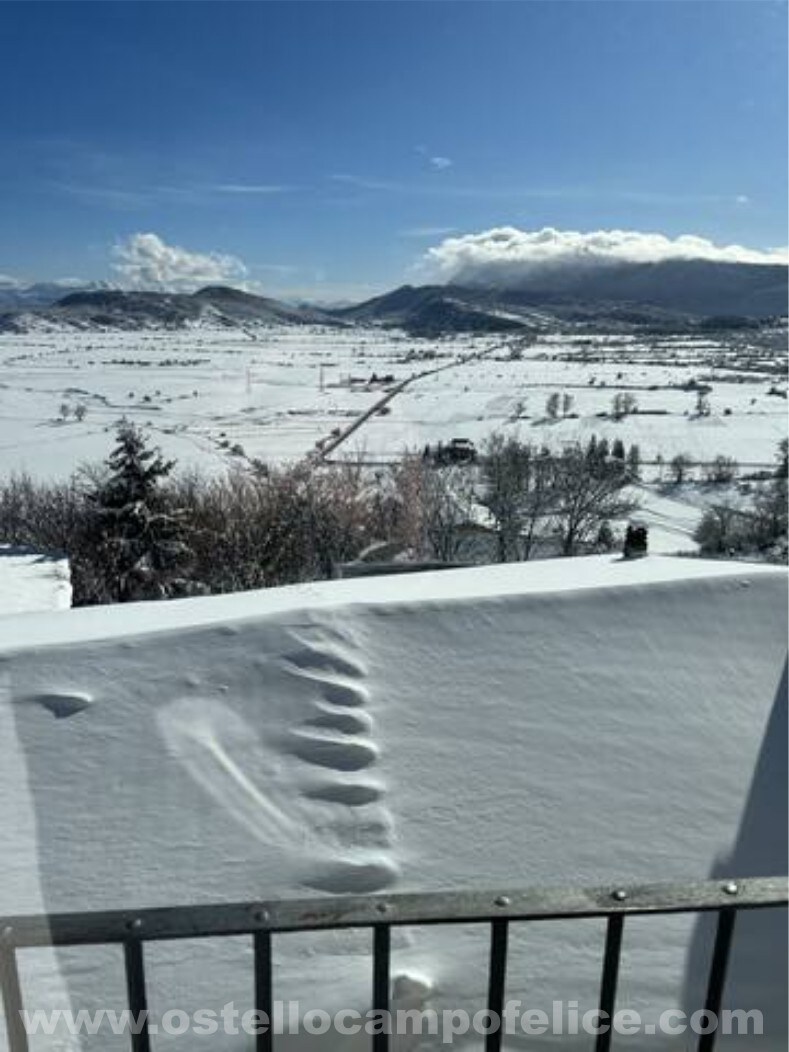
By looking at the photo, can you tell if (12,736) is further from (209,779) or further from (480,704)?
(480,704)

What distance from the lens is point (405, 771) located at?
4.14 meters

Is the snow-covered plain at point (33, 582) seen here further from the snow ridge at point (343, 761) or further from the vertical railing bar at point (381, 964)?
the vertical railing bar at point (381, 964)

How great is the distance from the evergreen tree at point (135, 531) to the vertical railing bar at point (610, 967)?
2004 cm

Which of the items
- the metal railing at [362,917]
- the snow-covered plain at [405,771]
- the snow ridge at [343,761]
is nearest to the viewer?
the metal railing at [362,917]

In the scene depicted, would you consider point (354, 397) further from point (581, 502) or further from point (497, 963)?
point (497, 963)

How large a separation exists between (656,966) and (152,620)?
322cm

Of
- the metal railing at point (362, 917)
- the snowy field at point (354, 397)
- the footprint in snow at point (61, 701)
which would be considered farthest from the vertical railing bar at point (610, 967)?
the snowy field at point (354, 397)

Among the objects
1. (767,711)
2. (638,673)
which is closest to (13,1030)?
(638,673)

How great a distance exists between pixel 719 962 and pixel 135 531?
69.6 ft

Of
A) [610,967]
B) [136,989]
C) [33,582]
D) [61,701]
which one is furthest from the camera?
[33,582]

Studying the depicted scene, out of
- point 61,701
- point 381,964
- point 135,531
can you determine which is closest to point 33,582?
point 61,701

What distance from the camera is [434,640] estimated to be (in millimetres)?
4961

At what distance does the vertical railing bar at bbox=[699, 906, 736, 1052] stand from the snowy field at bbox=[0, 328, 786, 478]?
40.8m

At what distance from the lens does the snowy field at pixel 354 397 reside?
54094 mm
